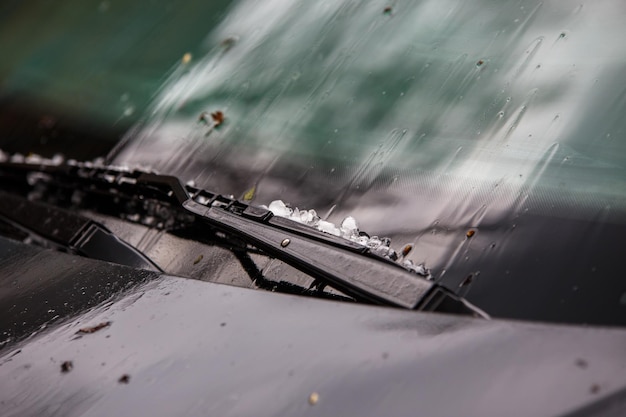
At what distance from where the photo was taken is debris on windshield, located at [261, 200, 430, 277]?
1.27m

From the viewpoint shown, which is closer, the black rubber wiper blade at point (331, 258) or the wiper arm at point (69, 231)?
the black rubber wiper blade at point (331, 258)

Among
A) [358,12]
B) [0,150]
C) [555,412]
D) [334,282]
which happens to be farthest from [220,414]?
[0,150]

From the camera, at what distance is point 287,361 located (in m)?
1.07

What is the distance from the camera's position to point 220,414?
1027mm

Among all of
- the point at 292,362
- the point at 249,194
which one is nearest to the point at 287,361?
the point at 292,362

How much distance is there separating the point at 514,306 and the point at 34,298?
0.93 metres

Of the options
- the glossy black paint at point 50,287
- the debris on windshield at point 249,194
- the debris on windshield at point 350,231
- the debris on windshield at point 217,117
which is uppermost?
the debris on windshield at point 217,117

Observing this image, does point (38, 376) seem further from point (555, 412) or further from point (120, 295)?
point (555, 412)

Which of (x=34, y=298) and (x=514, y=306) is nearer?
(x=514, y=306)

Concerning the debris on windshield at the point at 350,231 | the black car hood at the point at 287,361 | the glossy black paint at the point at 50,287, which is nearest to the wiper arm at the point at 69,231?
the glossy black paint at the point at 50,287

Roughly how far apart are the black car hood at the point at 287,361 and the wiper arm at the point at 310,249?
0.06 m

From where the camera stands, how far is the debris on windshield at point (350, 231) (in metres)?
1.27

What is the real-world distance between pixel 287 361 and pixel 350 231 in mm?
381

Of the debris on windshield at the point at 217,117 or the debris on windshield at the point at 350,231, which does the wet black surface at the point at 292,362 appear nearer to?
the debris on windshield at the point at 350,231
